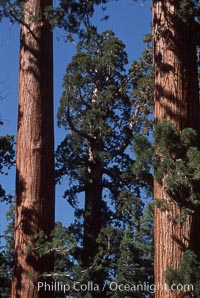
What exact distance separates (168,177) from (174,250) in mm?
643

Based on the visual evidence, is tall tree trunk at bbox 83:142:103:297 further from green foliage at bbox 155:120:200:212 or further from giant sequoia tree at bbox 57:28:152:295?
green foliage at bbox 155:120:200:212

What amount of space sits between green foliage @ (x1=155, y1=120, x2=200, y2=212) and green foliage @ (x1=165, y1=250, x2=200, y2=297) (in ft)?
1.48

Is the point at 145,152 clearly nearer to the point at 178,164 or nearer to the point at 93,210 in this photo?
the point at 178,164

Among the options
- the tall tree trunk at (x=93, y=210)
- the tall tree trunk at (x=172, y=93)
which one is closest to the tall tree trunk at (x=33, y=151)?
the tall tree trunk at (x=172, y=93)

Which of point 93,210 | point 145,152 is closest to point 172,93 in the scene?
point 145,152

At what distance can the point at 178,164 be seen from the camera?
5.44 m

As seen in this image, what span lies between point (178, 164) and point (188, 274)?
0.96 m

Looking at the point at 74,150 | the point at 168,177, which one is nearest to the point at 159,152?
the point at 168,177

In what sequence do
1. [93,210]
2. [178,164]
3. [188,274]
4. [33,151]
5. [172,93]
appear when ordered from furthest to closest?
[93,210], [33,151], [172,93], [178,164], [188,274]

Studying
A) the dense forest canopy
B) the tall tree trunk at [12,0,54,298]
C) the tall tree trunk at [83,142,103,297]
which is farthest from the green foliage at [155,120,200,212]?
the tall tree trunk at [83,142,103,297]

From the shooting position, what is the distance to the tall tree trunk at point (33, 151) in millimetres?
6395

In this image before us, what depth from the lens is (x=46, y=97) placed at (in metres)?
7.09

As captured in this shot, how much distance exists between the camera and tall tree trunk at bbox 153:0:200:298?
542 cm

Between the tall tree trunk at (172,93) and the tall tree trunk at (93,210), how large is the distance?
8.18m
